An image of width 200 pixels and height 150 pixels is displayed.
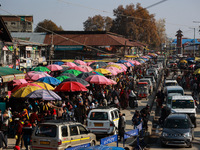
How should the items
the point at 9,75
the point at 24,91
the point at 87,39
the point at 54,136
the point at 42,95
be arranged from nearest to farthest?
1. the point at 54,136
2. the point at 42,95
3. the point at 24,91
4. the point at 9,75
5. the point at 87,39

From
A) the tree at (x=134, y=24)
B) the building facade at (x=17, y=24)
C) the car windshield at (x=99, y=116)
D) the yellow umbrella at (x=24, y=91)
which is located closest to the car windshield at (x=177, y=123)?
the car windshield at (x=99, y=116)

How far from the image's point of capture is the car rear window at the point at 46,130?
40.8 feet

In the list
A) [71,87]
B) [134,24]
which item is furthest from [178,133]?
[134,24]

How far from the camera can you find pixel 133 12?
358 feet

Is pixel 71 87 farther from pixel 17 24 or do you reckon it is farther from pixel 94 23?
pixel 94 23

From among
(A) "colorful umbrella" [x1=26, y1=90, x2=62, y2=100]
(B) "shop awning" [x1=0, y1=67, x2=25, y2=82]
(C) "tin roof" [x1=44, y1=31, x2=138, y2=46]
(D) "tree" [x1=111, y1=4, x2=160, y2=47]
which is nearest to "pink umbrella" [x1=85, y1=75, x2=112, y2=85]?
(B) "shop awning" [x1=0, y1=67, x2=25, y2=82]

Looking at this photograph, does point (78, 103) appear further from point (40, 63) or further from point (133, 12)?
point (133, 12)

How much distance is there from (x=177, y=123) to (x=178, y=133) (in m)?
1.08

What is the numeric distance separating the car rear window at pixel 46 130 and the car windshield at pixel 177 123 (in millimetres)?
6717

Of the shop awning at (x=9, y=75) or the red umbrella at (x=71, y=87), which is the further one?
the shop awning at (x=9, y=75)

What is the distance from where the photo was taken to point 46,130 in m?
12.6

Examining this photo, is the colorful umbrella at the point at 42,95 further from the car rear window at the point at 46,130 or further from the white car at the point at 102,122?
the car rear window at the point at 46,130

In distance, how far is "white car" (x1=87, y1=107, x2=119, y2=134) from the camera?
17109mm

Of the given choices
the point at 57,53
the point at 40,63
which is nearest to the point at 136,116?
the point at 40,63
